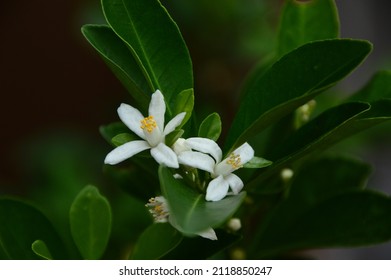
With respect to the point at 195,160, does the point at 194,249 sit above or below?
below

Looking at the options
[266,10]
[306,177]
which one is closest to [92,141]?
[266,10]

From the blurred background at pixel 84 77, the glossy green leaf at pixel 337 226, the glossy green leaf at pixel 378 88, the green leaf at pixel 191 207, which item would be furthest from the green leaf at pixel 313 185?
the blurred background at pixel 84 77

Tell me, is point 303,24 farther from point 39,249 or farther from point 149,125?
point 39,249

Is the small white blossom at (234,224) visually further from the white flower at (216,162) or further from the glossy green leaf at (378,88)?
the glossy green leaf at (378,88)

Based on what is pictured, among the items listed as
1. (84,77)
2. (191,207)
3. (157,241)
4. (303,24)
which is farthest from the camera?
(84,77)

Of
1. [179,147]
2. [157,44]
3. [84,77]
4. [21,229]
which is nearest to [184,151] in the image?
[179,147]
